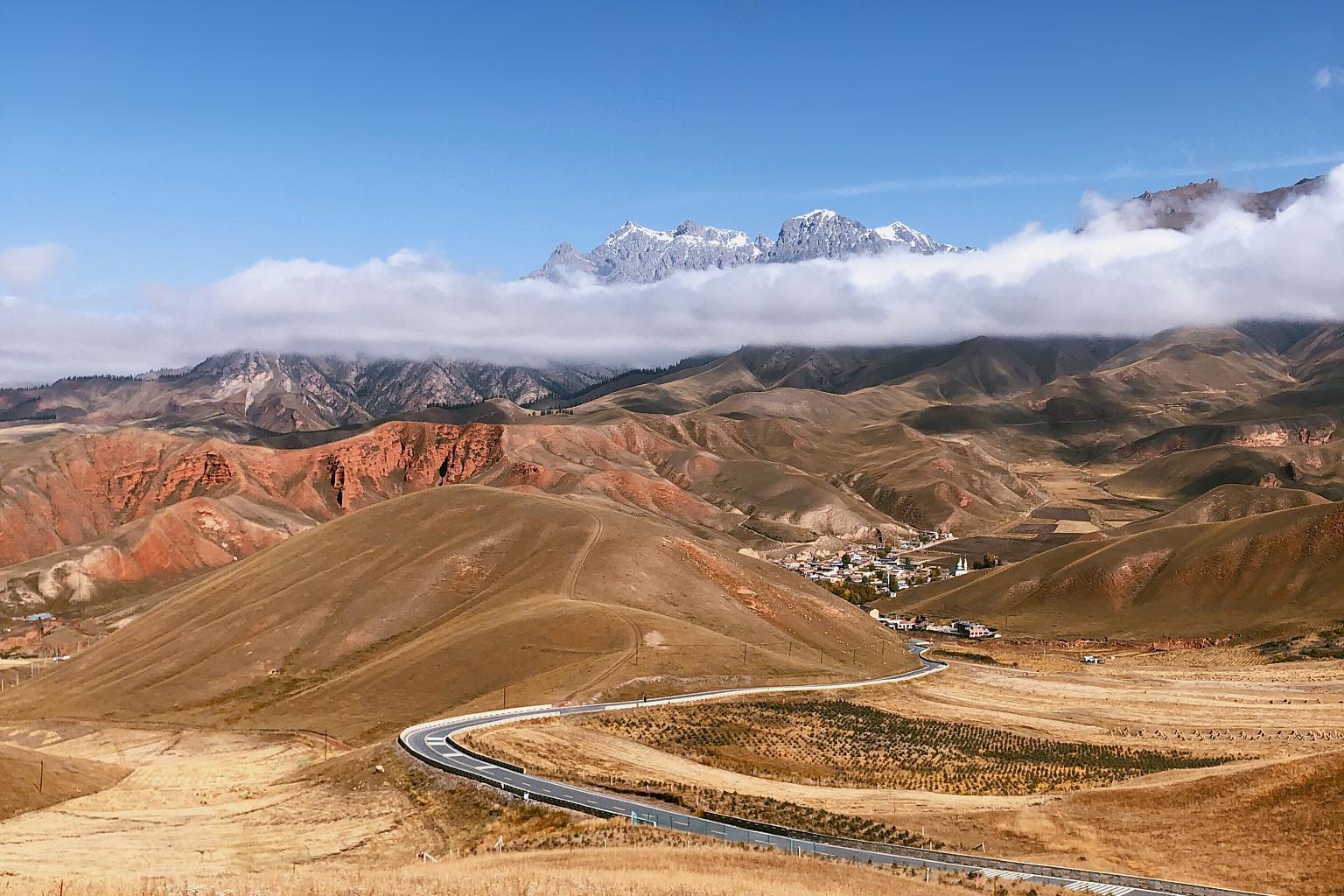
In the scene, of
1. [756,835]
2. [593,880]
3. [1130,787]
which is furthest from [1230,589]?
[593,880]

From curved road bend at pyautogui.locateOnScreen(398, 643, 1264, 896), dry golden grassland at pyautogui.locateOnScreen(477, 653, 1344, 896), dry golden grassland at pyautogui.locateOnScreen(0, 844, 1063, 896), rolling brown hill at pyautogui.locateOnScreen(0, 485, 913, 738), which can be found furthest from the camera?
rolling brown hill at pyautogui.locateOnScreen(0, 485, 913, 738)

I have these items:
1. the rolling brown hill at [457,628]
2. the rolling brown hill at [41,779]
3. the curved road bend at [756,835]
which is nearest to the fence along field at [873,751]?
the rolling brown hill at [457,628]

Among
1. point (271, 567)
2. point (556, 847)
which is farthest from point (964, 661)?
point (556, 847)

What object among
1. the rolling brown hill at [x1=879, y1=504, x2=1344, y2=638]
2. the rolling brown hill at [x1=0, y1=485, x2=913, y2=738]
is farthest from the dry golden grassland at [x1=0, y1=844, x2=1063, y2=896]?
the rolling brown hill at [x1=879, y1=504, x2=1344, y2=638]

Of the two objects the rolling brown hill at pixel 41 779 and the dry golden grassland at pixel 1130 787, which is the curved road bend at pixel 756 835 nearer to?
the dry golden grassland at pixel 1130 787

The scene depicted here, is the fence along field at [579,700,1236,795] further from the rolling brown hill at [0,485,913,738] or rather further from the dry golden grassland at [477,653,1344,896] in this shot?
the rolling brown hill at [0,485,913,738]

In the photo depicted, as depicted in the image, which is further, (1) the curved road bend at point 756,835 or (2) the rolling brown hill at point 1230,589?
(2) the rolling brown hill at point 1230,589

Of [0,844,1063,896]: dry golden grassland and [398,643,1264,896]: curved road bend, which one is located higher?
[0,844,1063,896]: dry golden grassland
